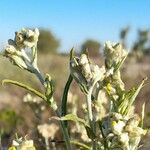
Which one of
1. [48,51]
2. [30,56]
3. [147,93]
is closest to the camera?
[30,56]

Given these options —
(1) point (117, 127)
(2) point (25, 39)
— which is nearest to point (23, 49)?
(2) point (25, 39)

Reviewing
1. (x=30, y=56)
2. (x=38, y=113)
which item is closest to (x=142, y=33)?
(x=38, y=113)

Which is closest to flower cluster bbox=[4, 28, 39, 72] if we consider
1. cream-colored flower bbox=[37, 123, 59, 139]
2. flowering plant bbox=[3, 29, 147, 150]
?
flowering plant bbox=[3, 29, 147, 150]

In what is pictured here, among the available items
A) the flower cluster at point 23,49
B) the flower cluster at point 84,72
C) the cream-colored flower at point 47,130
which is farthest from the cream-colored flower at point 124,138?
the cream-colored flower at point 47,130

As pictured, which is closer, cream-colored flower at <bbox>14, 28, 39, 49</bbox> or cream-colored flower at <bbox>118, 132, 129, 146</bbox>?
cream-colored flower at <bbox>118, 132, 129, 146</bbox>

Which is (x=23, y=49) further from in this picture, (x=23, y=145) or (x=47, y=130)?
(x=47, y=130)

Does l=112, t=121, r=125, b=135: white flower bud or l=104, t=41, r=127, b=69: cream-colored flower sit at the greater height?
l=104, t=41, r=127, b=69: cream-colored flower

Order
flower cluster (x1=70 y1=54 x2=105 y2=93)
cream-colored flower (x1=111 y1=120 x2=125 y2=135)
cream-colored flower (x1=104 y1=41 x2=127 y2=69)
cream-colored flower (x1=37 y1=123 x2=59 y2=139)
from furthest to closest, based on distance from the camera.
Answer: cream-colored flower (x1=37 y1=123 x2=59 y2=139), cream-colored flower (x1=104 y1=41 x2=127 y2=69), flower cluster (x1=70 y1=54 x2=105 y2=93), cream-colored flower (x1=111 y1=120 x2=125 y2=135)

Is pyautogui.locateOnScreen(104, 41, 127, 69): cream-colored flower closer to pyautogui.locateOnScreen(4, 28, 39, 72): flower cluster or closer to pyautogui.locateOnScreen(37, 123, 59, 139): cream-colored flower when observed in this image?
pyautogui.locateOnScreen(4, 28, 39, 72): flower cluster

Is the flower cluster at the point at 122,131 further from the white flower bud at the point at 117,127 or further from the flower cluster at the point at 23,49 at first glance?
the flower cluster at the point at 23,49

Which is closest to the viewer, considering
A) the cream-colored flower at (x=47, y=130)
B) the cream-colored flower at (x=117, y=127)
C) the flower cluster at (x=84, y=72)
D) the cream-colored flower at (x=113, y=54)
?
the cream-colored flower at (x=117, y=127)

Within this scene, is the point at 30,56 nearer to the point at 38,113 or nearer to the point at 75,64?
the point at 75,64
